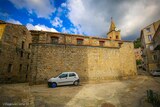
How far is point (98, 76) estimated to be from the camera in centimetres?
1680

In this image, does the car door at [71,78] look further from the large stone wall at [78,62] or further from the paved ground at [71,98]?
the large stone wall at [78,62]

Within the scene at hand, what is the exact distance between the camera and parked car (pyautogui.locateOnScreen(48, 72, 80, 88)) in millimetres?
11789

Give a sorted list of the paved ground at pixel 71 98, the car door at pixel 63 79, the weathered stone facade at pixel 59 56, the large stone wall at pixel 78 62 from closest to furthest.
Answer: the paved ground at pixel 71 98, the car door at pixel 63 79, the large stone wall at pixel 78 62, the weathered stone facade at pixel 59 56

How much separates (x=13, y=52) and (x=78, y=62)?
562 inches

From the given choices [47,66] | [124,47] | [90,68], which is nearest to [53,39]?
[47,66]

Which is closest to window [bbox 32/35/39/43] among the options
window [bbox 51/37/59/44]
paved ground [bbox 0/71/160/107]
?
window [bbox 51/37/59/44]

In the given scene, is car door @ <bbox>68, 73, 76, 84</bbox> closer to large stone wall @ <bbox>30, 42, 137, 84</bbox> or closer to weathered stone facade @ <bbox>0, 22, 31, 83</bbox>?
large stone wall @ <bbox>30, 42, 137, 84</bbox>

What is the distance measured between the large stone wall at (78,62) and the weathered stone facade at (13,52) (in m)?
8.63

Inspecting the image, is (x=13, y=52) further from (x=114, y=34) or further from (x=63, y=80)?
(x=114, y=34)

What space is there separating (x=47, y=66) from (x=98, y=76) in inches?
322

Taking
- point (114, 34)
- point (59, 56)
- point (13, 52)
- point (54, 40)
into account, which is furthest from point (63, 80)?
point (114, 34)

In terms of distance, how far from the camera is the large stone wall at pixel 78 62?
564 inches

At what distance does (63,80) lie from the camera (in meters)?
12.2

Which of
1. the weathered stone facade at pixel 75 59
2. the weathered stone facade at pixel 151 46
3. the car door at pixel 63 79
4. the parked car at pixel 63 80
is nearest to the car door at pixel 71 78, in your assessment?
the parked car at pixel 63 80
